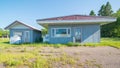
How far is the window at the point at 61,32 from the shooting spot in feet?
58.8

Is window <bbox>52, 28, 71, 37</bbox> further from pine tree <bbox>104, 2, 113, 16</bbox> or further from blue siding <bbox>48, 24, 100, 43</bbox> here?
pine tree <bbox>104, 2, 113, 16</bbox>

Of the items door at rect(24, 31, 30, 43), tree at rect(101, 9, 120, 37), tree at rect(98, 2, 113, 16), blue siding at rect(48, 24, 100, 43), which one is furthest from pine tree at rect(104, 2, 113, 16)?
blue siding at rect(48, 24, 100, 43)

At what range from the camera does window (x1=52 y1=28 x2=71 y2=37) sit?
17922 millimetres

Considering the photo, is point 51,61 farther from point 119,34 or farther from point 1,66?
point 119,34

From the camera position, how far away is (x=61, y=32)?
1797 cm

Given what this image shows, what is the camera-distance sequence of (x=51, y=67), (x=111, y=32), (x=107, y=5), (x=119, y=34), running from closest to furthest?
(x=51, y=67) → (x=119, y=34) → (x=111, y=32) → (x=107, y=5)

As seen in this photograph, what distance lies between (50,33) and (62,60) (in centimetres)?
1080

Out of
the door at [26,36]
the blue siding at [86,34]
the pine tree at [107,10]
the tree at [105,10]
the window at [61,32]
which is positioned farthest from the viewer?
the tree at [105,10]

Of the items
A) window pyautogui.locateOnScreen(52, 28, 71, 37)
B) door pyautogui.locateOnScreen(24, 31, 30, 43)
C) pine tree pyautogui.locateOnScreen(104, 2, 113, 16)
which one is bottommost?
door pyautogui.locateOnScreen(24, 31, 30, 43)

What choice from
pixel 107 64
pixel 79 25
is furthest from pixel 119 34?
pixel 107 64

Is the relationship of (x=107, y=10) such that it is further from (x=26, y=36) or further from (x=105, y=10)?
(x=26, y=36)

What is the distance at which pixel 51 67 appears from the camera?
21.3ft

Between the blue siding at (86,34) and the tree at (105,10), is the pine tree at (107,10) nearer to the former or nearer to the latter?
the tree at (105,10)

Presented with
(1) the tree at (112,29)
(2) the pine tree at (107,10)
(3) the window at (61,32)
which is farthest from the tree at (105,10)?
(3) the window at (61,32)
